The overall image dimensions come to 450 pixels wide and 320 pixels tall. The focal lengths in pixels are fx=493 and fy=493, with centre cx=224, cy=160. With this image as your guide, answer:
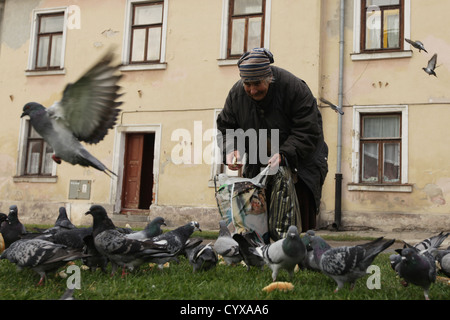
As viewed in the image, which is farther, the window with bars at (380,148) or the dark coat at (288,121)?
the window with bars at (380,148)

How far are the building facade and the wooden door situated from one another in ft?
0.13

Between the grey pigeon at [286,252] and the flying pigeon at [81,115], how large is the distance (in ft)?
5.46

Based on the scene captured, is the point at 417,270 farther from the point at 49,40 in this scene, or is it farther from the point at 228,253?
the point at 49,40

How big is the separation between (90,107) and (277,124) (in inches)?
66.5

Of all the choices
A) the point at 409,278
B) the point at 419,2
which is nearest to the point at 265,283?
the point at 409,278

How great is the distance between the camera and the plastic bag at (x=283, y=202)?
4.14m

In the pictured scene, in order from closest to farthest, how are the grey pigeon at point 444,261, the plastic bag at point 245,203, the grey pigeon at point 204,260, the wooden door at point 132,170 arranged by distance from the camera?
the plastic bag at point 245,203, the grey pigeon at point 444,261, the grey pigeon at point 204,260, the wooden door at point 132,170

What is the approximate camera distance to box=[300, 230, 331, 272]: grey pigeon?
4.25 metres

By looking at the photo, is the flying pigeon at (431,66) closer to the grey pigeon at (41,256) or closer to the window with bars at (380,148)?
the window with bars at (380,148)

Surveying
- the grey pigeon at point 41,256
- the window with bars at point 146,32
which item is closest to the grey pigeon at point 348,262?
the grey pigeon at point 41,256

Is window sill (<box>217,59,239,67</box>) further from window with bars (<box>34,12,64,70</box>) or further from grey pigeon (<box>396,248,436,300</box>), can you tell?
grey pigeon (<box>396,248,436,300</box>)

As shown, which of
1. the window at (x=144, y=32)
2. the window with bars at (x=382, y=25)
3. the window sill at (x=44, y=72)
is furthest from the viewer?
the window sill at (x=44, y=72)

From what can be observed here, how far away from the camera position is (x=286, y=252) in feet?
13.0

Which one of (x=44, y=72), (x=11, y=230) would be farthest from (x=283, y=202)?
(x=44, y=72)
